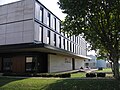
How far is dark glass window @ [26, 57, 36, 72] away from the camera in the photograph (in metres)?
28.7

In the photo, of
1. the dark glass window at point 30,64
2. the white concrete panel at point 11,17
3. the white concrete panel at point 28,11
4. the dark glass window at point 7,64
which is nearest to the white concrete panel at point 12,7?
the white concrete panel at point 11,17

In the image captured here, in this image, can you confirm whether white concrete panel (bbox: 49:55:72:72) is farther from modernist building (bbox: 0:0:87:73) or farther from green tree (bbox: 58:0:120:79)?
Result: green tree (bbox: 58:0:120:79)

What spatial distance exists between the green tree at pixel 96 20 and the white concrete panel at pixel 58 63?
1691 cm

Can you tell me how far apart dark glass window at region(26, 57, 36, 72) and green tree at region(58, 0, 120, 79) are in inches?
526

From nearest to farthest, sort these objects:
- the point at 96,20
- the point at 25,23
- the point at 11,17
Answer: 1. the point at 96,20
2. the point at 25,23
3. the point at 11,17

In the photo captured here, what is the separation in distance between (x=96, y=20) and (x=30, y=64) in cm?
1600

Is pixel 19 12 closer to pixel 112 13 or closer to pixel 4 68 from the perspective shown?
pixel 4 68

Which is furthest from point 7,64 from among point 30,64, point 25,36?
point 25,36

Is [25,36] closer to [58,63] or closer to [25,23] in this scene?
[25,23]

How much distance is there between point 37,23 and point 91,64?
3070 inches

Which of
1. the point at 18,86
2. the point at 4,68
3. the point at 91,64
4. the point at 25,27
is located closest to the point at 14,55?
the point at 4,68

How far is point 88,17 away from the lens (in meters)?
15.4

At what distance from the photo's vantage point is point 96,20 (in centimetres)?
1595

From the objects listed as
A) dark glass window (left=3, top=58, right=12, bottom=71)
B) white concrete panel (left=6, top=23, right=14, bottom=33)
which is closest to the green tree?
white concrete panel (left=6, top=23, right=14, bottom=33)
